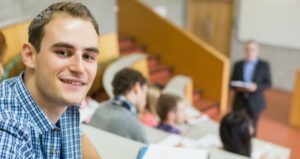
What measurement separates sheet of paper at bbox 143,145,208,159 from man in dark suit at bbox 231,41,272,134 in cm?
297

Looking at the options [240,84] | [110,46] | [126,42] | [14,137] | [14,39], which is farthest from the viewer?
[126,42]

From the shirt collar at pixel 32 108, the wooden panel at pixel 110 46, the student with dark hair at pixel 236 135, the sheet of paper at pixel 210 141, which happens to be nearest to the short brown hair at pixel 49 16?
the shirt collar at pixel 32 108

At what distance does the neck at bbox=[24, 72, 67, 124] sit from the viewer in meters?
0.88

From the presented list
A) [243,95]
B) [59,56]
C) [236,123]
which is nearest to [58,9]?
[59,56]

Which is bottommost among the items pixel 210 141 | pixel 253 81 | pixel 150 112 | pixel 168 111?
pixel 210 141

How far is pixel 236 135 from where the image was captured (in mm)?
2717

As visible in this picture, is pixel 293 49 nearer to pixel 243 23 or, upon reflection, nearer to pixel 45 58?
pixel 243 23

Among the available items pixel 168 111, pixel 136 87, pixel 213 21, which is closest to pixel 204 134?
pixel 168 111

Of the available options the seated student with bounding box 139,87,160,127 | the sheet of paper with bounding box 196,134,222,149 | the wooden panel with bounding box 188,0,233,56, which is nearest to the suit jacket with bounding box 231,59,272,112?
the sheet of paper with bounding box 196,134,222,149

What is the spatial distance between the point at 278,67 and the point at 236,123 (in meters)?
4.31

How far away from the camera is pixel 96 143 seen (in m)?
1.30

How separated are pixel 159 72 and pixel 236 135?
3177mm

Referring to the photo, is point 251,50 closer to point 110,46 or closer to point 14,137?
point 110,46

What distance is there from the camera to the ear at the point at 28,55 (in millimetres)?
868
